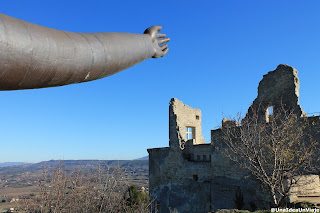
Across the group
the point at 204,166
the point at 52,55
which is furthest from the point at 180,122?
the point at 52,55

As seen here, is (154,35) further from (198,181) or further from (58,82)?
(198,181)

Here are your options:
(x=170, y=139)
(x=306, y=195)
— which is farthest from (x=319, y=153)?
(x=170, y=139)

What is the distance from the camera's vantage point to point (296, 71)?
14.6 metres

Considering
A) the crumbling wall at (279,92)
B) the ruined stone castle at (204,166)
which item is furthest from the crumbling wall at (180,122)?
the crumbling wall at (279,92)

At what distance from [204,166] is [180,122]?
4.08 m

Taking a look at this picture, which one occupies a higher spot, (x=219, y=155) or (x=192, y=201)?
(x=219, y=155)

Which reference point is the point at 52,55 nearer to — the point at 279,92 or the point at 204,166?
the point at 279,92

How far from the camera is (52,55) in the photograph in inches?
68.1

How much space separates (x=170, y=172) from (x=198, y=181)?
298 cm

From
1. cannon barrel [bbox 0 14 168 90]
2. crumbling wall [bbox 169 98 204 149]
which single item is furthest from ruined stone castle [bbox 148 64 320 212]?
cannon barrel [bbox 0 14 168 90]

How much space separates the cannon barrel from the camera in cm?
154

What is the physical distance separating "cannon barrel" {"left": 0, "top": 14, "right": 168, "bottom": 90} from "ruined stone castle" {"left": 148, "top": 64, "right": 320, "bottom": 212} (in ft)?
38.6

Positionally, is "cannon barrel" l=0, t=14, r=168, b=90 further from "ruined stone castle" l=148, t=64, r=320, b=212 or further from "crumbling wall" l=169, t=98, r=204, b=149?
"crumbling wall" l=169, t=98, r=204, b=149

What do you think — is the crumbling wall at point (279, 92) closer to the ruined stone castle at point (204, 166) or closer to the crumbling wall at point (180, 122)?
the ruined stone castle at point (204, 166)
